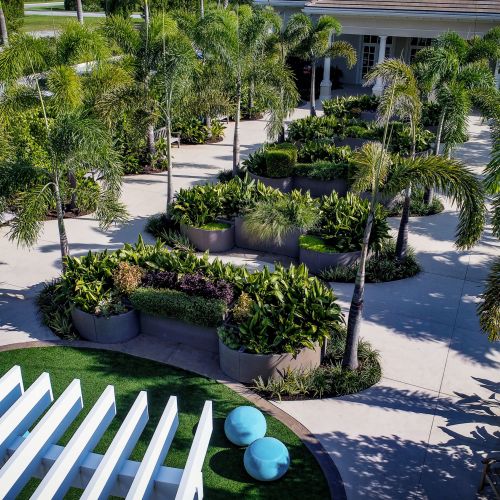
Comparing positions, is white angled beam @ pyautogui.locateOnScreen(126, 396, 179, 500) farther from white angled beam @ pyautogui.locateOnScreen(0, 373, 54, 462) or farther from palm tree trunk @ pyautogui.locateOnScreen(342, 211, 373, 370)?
→ palm tree trunk @ pyautogui.locateOnScreen(342, 211, 373, 370)

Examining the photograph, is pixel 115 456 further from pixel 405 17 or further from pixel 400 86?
pixel 405 17

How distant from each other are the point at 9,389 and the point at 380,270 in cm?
871

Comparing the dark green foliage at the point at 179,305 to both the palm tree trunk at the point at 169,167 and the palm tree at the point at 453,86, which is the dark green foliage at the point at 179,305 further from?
the palm tree at the point at 453,86

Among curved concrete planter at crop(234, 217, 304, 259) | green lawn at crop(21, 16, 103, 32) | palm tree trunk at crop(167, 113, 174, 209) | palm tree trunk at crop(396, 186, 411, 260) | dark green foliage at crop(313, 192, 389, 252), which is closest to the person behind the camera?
palm tree trunk at crop(396, 186, 411, 260)

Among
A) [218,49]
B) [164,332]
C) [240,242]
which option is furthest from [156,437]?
[218,49]

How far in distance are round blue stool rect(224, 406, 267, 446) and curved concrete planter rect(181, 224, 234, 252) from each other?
20.1 ft

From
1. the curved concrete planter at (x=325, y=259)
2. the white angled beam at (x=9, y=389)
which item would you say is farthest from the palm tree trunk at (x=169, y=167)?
the white angled beam at (x=9, y=389)

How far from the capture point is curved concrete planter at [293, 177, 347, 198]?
16.5 m

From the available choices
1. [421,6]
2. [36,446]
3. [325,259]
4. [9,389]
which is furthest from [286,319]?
[421,6]

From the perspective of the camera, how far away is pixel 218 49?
15938mm

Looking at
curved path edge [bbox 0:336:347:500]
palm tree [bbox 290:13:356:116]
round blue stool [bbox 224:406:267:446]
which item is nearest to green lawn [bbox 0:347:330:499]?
curved path edge [bbox 0:336:347:500]

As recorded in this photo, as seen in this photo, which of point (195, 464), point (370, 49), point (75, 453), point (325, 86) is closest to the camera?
point (75, 453)

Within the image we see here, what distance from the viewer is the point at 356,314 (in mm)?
9070

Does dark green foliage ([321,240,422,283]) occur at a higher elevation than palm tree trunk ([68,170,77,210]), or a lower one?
lower
